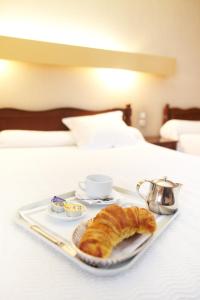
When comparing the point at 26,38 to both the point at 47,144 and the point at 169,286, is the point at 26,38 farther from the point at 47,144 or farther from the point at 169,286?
the point at 169,286

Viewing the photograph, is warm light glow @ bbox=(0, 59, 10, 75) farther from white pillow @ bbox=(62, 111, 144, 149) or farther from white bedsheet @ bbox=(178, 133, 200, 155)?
white bedsheet @ bbox=(178, 133, 200, 155)

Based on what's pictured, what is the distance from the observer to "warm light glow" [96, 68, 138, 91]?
296cm

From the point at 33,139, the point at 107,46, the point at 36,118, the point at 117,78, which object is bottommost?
the point at 33,139

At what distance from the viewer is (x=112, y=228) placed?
0.70 m

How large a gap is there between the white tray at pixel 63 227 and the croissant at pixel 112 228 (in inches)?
1.5

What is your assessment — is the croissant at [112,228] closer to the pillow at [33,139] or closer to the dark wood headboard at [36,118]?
the pillow at [33,139]

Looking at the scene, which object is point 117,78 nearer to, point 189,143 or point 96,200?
point 189,143

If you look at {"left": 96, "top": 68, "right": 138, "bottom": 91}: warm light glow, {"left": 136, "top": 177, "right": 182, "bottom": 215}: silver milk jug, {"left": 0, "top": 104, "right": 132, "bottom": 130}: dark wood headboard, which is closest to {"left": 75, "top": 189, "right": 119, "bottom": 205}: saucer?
{"left": 136, "top": 177, "right": 182, "bottom": 215}: silver milk jug

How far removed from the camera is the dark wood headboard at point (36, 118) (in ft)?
8.25

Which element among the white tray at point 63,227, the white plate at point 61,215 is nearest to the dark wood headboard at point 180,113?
the white tray at point 63,227

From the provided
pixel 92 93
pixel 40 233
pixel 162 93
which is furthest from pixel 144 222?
pixel 162 93

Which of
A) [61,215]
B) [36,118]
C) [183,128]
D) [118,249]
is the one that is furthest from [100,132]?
[118,249]

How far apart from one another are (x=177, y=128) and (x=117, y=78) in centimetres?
88

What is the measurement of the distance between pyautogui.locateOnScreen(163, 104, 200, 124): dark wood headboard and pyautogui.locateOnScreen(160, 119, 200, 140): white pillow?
221 millimetres
